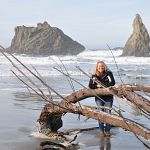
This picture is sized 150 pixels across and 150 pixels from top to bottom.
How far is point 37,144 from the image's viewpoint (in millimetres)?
7020

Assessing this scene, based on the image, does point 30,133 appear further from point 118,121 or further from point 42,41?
point 42,41

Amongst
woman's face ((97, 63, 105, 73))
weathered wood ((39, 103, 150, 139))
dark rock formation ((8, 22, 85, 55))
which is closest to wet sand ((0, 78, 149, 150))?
woman's face ((97, 63, 105, 73))

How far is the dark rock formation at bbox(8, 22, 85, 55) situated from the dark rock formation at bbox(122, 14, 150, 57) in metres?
9.30

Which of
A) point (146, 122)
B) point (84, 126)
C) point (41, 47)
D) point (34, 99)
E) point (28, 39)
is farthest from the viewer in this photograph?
point (28, 39)

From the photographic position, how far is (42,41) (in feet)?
229

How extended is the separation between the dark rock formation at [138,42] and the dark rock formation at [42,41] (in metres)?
9.30

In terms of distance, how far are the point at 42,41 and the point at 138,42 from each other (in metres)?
16.2

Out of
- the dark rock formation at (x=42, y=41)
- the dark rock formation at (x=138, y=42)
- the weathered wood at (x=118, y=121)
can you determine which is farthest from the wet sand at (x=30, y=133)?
the dark rock formation at (x=42, y=41)

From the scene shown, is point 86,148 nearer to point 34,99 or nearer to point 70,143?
point 70,143

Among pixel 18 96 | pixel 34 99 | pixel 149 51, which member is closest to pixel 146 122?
pixel 34 99

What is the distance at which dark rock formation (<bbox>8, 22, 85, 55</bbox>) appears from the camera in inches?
2645

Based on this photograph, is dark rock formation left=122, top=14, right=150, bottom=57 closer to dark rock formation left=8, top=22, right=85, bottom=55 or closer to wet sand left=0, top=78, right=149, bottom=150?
dark rock formation left=8, top=22, right=85, bottom=55

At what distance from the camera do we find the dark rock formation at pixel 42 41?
67.2 meters

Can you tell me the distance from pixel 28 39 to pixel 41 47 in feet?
19.9
